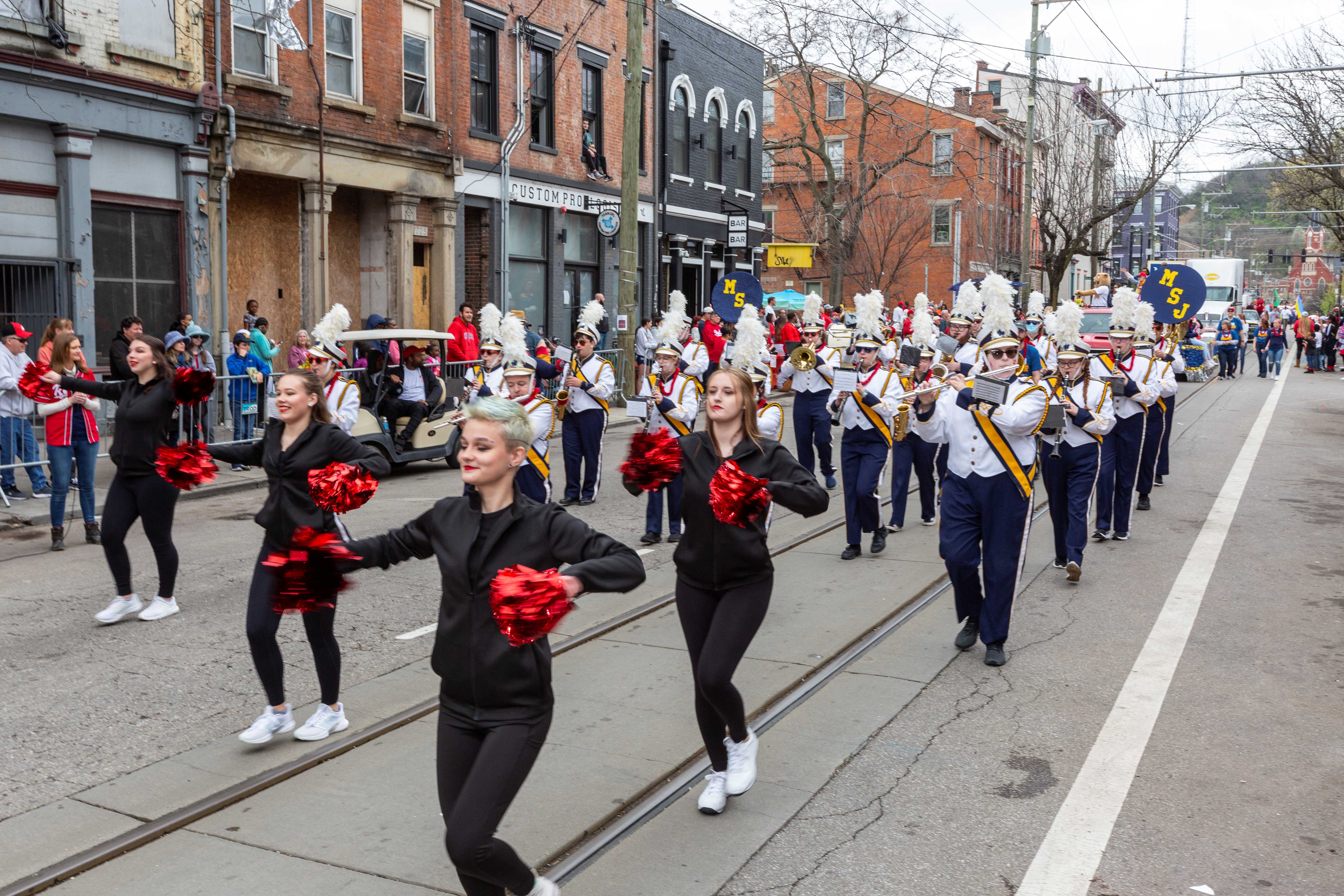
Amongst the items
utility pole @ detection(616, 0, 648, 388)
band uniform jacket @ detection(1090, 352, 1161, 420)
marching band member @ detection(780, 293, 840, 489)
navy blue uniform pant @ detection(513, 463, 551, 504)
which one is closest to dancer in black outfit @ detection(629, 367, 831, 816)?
navy blue uniform pant @ detection(513, 463, 551, 504)

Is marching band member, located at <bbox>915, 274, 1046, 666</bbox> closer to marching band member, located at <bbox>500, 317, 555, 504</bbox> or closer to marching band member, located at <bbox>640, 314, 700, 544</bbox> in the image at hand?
marching band member, located at <bbox>640, 314, 700, 544</bbox>

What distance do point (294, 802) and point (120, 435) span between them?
11.4 feet

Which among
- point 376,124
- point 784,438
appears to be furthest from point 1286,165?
point 376,124

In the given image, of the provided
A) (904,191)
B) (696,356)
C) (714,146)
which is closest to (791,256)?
(714,146)

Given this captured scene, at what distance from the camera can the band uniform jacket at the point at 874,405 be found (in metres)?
10.0

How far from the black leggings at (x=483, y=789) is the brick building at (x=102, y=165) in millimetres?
14483

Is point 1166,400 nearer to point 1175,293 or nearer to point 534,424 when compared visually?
point 1175,293

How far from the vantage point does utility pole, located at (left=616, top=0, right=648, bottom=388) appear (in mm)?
19531

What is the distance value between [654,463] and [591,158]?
2388 cm

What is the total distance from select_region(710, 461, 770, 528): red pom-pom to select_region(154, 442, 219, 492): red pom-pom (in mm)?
3108

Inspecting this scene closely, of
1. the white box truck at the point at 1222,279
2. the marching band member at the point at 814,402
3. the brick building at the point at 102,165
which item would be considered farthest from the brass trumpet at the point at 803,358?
the white box truck at the point at 1222,279

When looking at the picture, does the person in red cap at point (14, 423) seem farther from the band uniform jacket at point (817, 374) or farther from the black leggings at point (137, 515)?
the band uniform jacket at point (817, 374)

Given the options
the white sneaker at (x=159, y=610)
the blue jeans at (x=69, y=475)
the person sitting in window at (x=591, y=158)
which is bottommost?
the white sneaker at (x=159, y=610)

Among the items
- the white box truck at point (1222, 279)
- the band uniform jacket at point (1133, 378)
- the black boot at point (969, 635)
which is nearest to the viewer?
the black boot at point (969, 635)
